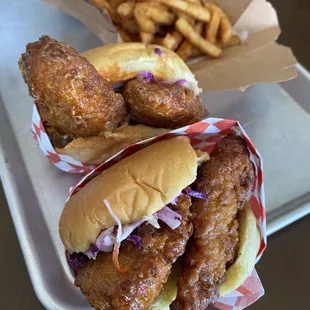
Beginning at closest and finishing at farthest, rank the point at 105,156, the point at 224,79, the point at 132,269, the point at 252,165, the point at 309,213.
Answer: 1. the point at 132,269
2. the point at 252,165
3. the point at 105,156
4. the point at 309,213
5. the point at 224,79

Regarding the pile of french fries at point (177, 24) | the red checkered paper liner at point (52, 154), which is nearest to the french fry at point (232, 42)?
the pile of french fries at point (177, 24)

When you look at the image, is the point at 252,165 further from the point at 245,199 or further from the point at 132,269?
the point at 132,269

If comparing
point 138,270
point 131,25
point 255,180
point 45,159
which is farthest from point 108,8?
point 138,270

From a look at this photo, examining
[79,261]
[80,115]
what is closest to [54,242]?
[79,261]

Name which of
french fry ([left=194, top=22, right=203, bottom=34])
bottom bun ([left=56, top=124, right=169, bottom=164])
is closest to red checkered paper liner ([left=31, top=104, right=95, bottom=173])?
bottom bun ([left=56, top=124, right=169, bottom=164])

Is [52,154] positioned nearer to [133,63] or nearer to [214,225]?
[133,63]

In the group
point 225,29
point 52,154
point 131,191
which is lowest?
point 52,154

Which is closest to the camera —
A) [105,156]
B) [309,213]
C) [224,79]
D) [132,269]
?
[132,269]
